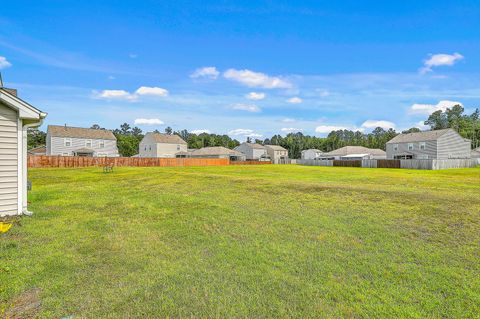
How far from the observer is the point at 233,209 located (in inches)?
288

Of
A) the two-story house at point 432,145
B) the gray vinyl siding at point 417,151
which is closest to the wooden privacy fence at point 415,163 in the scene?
the two-story house at point 432,145

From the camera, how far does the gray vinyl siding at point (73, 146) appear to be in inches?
1629

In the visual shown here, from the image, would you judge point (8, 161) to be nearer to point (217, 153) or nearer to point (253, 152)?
point (217, 153)

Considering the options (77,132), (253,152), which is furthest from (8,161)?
(253,152)

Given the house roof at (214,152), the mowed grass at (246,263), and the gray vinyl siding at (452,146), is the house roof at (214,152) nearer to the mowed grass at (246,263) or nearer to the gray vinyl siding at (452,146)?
the gray vinyl siding at (452,146)

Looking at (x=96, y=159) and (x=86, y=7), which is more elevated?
(x=86, y=7)

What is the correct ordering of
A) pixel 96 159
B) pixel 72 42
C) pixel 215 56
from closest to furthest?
pixel 72 42 < pixel 215 56 < pixel 96 159

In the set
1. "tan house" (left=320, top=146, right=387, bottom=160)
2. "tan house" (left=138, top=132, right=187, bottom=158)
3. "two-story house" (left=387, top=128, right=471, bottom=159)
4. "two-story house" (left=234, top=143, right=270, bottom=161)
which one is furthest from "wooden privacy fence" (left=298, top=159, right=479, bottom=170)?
"tan house" (left=138, top=132, right=187, bottom=158)

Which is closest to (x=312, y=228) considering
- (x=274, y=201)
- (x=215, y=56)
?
(x=274, y=201)

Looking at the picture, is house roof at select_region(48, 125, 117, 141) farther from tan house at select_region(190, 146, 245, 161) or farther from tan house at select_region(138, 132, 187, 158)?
tan house at select_region(190, 146, 245, 161)

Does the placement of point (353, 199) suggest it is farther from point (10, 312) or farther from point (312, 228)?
point (10, 312)

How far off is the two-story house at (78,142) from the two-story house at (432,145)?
177ft

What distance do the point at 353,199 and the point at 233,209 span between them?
4478 millimetres

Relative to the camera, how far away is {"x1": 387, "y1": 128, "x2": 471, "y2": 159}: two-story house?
42062 millimetres
